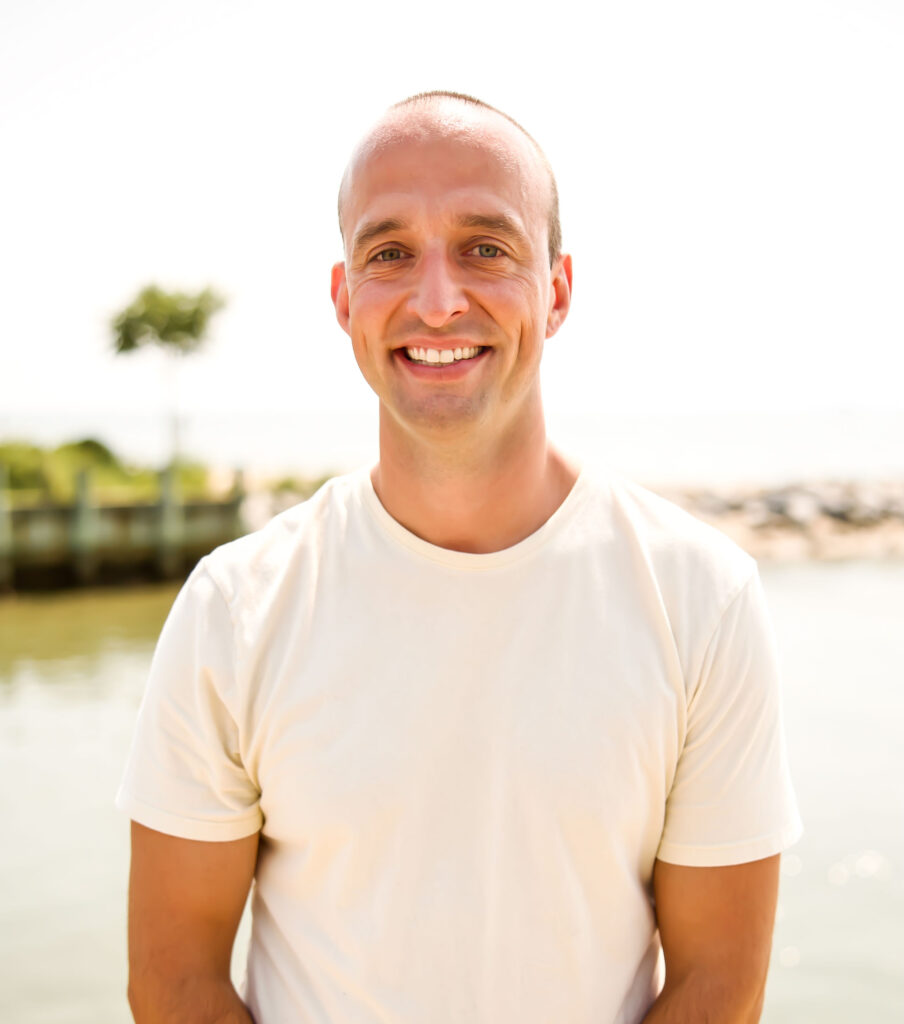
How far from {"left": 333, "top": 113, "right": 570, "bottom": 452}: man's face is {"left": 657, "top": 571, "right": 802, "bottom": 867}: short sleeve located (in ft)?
1.89

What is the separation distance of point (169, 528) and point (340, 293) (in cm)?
1712

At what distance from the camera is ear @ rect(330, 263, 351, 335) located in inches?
78.1

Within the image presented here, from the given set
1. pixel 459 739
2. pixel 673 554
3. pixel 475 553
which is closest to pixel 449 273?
pixel 475 553

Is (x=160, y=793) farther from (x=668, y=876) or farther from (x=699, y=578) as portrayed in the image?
(x=699, y=578)

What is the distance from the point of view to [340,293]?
2004 millimetres

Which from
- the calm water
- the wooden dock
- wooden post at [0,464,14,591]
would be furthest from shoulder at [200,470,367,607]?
wooden post at [0,464,14,591]

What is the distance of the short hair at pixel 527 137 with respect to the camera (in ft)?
5.85

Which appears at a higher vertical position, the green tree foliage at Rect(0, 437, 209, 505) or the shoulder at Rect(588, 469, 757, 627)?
the shoulder at Rect(588, 469, 757, 627)

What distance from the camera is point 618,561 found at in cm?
178

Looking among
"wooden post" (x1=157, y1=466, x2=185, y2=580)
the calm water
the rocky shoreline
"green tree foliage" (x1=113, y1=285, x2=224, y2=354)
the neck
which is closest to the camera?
the neck

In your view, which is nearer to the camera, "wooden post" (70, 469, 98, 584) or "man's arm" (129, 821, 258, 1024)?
Result: "man's arm" (129, 821, 258, 1024)

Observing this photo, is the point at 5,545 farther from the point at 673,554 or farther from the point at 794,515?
the point at 794,515

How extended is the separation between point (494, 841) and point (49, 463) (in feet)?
70.8

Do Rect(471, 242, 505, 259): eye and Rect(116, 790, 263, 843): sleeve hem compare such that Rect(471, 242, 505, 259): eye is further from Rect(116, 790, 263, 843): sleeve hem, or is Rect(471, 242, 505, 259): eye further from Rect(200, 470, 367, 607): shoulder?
Rect(116, 790, 263, 843): sleeve hem
